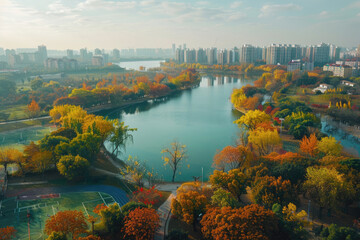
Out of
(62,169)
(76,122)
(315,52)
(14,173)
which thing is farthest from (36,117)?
(315,52)

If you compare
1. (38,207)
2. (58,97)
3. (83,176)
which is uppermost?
(58,97)

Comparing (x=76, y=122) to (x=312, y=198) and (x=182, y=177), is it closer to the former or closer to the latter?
(x=182, y=177)

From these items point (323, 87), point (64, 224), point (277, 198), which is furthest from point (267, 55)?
point (64, 224)

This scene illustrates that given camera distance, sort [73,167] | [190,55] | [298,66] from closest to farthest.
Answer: [73,167], [298,66], [190,55]

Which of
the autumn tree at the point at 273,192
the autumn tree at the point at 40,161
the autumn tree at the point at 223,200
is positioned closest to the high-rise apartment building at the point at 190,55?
the autumn tree at the point at 40,161

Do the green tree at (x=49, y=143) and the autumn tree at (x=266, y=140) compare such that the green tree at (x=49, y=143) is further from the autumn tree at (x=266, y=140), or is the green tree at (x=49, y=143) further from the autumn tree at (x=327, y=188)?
the autumn tree at (x=327, y=188)

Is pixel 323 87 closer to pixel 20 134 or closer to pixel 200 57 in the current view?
pixel 20 134
